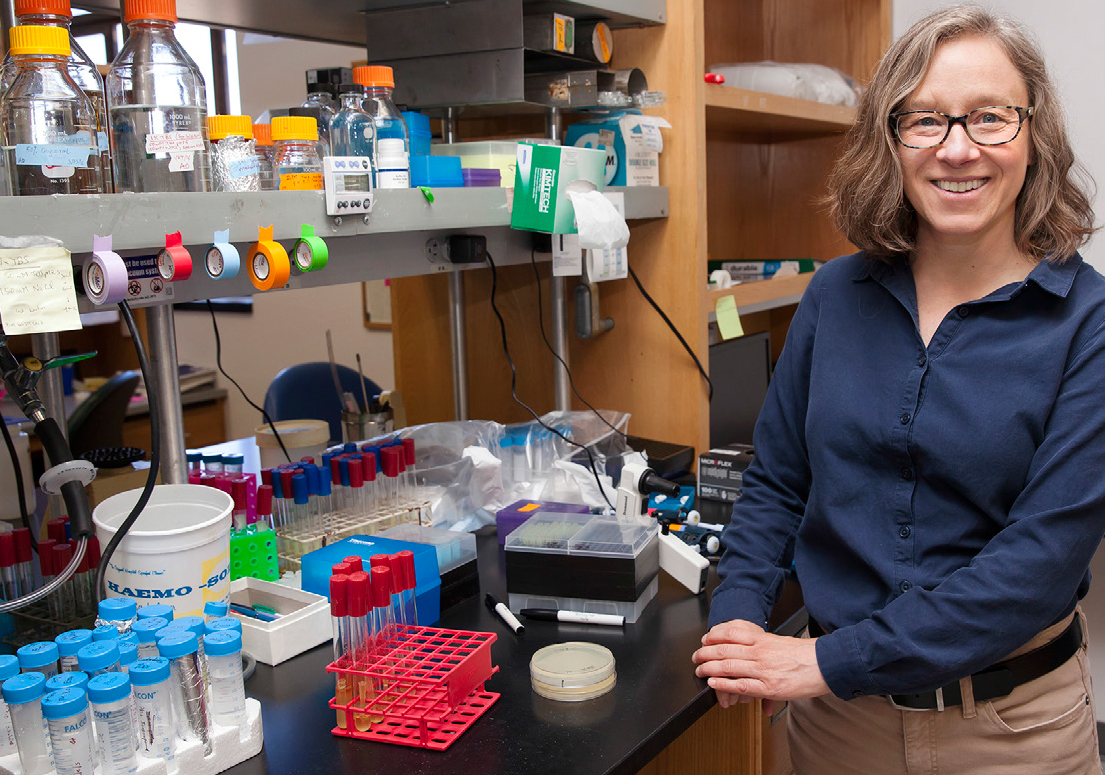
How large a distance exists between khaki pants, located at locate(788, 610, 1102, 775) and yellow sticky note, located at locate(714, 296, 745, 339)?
95 centimetres

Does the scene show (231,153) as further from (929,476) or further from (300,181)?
(929,476)

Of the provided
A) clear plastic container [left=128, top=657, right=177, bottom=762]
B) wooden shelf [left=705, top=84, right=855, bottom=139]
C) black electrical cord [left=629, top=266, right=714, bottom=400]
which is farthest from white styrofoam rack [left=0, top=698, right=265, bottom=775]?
wooden shelf [left=705, top=84, right=855, bottom=139]

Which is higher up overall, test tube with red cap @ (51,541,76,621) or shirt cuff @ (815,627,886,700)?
test tube with red cap @ (51,541,76,621)

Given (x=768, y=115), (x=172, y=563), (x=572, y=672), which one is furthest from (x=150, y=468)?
(x=768, y=115)

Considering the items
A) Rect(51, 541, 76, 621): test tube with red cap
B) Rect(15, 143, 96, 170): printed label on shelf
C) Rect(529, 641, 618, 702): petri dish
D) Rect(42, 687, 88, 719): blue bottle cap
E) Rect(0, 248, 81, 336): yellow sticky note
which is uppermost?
Rect(15, 143, 96, 170): printed label on shelf

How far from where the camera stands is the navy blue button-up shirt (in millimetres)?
1073

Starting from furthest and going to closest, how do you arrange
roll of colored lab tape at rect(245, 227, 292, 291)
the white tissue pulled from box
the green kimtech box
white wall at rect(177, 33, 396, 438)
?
white wall at rect(177, 33, 396, 438) < the white tissue pulled from box < the green kimtech box < roll of colored lab tape at rect(245, 227, 292, 291)

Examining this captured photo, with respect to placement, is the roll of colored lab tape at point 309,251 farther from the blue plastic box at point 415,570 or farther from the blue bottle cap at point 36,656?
the blue bottle cap at point 36,656

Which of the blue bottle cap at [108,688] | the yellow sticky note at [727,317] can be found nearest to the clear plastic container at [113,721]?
the blue bottle cap at [108,688]

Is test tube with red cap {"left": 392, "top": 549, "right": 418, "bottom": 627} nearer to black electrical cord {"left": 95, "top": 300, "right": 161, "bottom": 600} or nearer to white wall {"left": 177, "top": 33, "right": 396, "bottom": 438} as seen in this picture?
black electrical cord {"left": 95, "top": 300, "right": 161, "bottom": 600}

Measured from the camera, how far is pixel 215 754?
95cm

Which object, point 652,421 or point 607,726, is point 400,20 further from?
point 607,726

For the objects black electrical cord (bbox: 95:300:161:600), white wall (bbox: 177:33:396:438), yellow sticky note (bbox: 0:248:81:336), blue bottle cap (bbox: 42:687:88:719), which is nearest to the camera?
blue bottle cap (bbox: 42:687:88:719)

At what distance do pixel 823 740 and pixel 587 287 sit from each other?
40.2 inches
